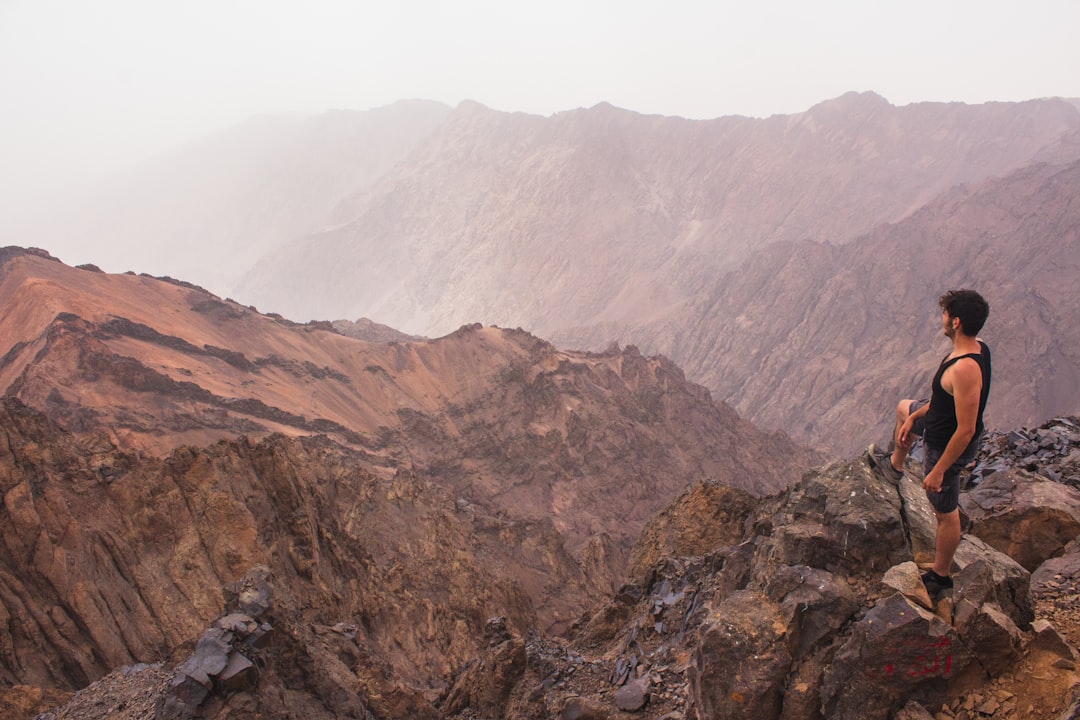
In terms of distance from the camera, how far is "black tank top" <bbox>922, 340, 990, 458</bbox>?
5.00 metres

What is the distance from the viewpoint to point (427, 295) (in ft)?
465

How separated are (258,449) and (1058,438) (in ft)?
56.6

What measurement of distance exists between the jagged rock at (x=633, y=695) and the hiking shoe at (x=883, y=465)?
359 cm

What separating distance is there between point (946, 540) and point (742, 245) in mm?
114082

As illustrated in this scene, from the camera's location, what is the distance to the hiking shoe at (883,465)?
6.77m

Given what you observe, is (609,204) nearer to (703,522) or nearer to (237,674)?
(703,522)

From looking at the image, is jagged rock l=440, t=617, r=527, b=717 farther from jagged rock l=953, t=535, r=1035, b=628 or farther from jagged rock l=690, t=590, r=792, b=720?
jagged rock l=953, t=535, r=1035, b=628

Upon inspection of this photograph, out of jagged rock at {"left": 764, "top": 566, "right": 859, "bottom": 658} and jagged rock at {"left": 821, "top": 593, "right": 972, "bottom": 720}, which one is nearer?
jagged rock at {"left": 821, "top": 593, "right": 972, "bottom": 720}

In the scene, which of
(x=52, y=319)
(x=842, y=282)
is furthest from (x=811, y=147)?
(x=52, y=319)

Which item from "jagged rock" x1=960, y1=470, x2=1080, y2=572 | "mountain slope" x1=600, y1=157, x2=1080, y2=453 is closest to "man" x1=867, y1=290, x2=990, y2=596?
"jagged rock" x1=960, y1=470, x2=1080, y2=572

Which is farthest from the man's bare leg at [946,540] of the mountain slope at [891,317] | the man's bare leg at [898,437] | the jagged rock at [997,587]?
the mountain slope at [891,317]

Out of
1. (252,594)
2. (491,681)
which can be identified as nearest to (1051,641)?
(491,681)

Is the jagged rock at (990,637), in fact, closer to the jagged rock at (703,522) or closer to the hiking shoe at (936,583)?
the hiking shoe at (936,583)

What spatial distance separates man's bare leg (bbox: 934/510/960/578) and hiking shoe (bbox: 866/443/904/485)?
1.50 m
